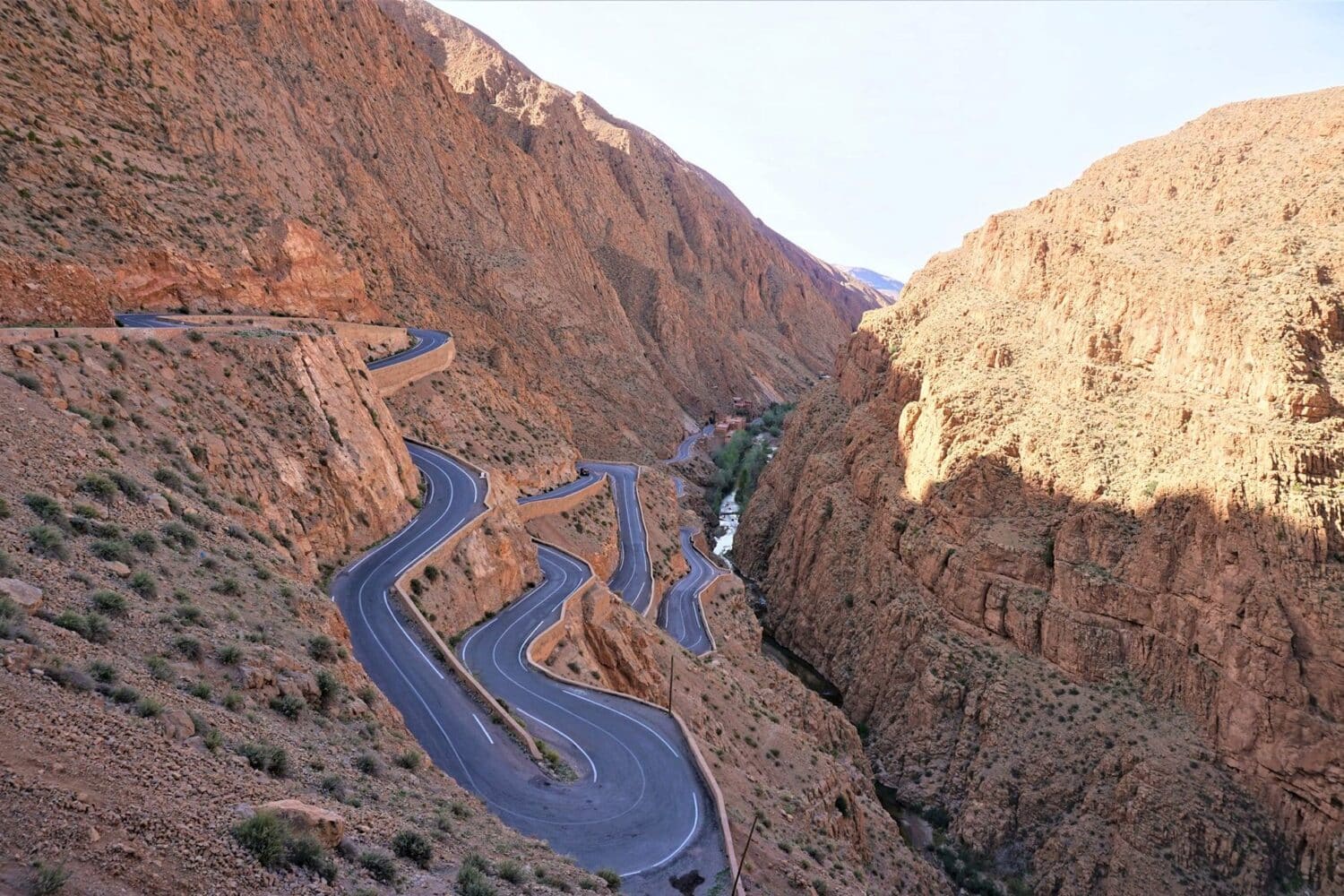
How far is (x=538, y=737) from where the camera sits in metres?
18.6

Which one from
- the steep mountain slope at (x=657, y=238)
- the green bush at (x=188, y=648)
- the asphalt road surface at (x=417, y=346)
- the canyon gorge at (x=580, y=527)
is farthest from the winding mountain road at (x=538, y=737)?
the steep mountain slope at (x=657, y=238)

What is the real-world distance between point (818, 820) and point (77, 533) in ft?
63.6

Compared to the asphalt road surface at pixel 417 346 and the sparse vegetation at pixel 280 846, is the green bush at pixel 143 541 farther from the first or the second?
the asphalt road surface at pixel 417 346

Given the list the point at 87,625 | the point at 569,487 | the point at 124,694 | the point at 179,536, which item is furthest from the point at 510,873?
the point at 569,487

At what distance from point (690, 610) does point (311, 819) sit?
114 feet

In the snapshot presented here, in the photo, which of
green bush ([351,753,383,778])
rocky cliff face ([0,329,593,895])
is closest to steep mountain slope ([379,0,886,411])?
rocky cliff face ([0,329,593,895])

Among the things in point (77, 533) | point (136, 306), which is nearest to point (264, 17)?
point (136, 306)

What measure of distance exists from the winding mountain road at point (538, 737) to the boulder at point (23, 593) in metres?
8.12

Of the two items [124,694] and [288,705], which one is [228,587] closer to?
[288,705]

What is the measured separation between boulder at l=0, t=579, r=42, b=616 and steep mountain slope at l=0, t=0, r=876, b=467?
1364 cm

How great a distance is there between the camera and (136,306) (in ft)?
85.4

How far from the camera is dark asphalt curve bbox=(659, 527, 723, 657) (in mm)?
38250

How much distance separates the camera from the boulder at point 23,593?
8.93 m

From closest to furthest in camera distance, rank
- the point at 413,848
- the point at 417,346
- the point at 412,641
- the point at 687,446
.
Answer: the point at 413,848 → the point at 412,641 → the point at 417,346 → the point at 687,446
